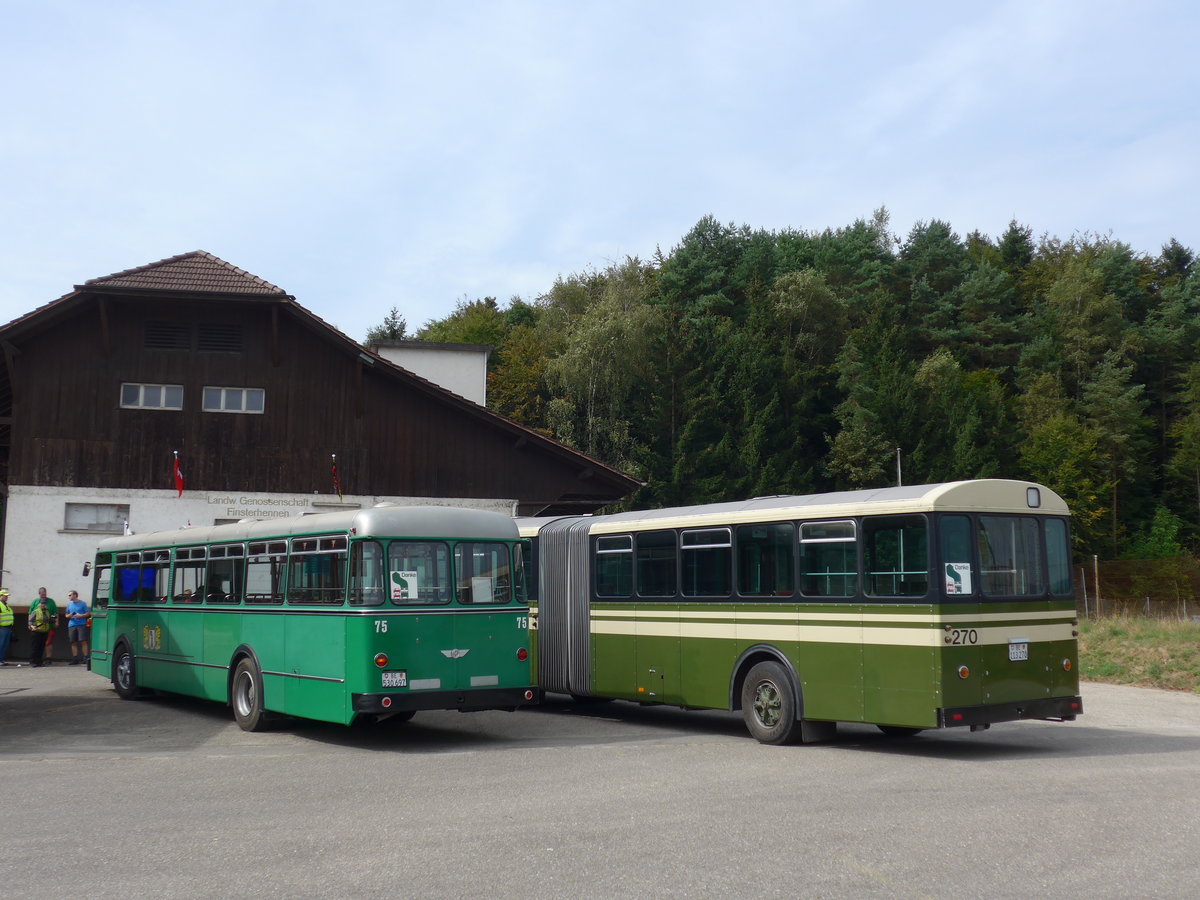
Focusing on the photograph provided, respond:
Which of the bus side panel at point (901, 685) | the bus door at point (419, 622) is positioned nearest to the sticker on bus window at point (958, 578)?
the bus side panel at point (901, 685)

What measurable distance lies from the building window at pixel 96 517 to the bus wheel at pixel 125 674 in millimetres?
9801

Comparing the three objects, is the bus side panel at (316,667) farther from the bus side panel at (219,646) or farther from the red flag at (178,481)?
the red flag at (178,481)

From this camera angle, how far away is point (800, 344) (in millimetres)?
74000

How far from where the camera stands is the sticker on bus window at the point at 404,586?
13.6m

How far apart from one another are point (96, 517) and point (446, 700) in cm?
1829

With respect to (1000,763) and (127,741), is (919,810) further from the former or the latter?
(127,741)

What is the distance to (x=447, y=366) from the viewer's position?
38062 millimetres

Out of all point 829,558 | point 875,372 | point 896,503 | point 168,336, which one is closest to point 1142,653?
point 829,558

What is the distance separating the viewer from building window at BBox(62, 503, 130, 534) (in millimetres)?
28859

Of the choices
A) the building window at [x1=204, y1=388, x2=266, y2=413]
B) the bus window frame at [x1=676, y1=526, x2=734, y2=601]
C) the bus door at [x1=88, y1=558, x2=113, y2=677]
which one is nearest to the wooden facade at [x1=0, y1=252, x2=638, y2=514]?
the building window at [x1=204, y1=388, x2=266, y2=413]

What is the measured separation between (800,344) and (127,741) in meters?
62.6

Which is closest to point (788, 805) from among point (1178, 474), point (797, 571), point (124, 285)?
point (797, 571)

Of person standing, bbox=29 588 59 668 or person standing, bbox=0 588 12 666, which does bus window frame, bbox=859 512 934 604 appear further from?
person standing, bbox=0 588 12 666

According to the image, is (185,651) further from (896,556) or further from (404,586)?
(896,556)
